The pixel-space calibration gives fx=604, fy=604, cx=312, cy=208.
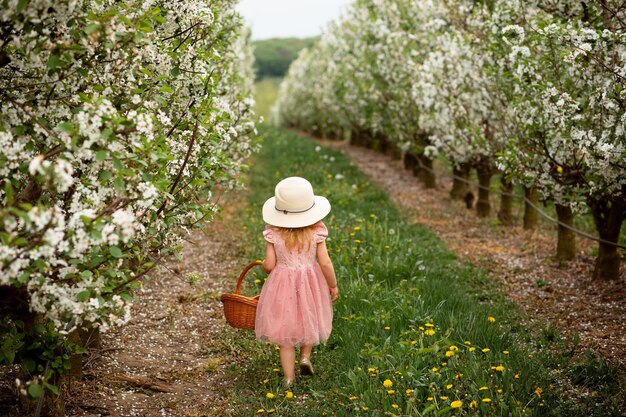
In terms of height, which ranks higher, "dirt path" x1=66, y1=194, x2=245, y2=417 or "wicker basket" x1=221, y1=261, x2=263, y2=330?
"wicker basket" x1=221, y1=261, x2=263, y2=330

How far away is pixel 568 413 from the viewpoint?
515cm

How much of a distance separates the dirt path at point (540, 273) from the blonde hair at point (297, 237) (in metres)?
3.44

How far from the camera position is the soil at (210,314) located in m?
5.88

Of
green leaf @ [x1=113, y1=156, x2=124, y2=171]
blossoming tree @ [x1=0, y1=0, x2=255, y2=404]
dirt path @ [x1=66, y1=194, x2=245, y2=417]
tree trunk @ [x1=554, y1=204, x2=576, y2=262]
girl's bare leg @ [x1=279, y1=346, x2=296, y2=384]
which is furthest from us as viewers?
tree trunk @ [x1=554, y1=204, x2=576, y2=262]

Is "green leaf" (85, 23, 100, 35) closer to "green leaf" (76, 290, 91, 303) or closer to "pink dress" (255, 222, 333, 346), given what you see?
"green leaf" (76, 290, 91, 303)

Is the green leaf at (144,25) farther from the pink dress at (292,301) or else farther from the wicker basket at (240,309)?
the wicker basket at (240,309)

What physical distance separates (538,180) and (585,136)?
1.82 meters

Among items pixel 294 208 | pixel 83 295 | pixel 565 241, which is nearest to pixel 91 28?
pixel 83 295

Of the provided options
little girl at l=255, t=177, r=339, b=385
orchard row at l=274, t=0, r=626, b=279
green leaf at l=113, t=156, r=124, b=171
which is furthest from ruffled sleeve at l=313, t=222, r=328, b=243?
orchard row at l=274, t=0, r=626, b=279

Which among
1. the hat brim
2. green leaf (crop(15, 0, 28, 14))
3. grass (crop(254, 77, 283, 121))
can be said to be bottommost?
grass (crop(254, 77, 283, 121))

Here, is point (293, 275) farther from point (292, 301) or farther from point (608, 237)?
point (608, 237)

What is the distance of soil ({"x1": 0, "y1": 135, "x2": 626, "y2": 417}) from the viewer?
5.88 m

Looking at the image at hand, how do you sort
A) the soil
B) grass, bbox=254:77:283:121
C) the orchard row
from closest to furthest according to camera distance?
the soil
the orchard row
grass, bbox=254:77:283:121

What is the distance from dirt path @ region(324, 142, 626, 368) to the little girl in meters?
3.21
